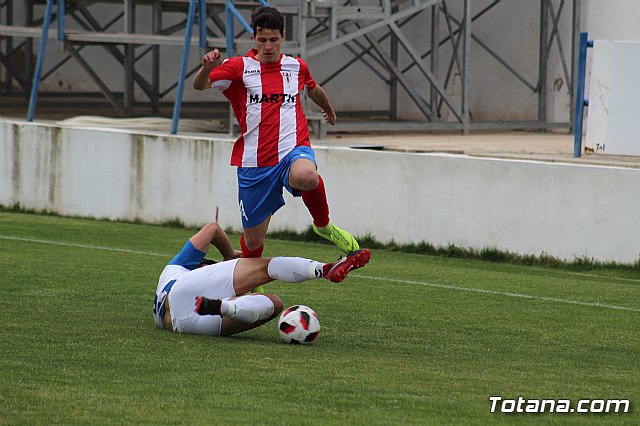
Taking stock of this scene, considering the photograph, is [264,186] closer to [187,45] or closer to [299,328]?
[299,328]

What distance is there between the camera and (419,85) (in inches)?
882

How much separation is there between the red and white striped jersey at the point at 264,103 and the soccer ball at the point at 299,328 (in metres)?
1.30

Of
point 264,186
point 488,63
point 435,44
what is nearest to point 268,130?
point 264,186

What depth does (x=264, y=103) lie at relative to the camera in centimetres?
875

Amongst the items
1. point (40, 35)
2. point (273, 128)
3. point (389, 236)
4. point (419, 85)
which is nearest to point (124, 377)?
point (273, 128)

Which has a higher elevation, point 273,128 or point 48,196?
point 273,128

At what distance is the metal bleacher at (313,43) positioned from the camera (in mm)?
18200

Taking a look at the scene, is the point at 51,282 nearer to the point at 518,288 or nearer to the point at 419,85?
the point at 518,288

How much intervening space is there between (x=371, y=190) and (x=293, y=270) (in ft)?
24.3

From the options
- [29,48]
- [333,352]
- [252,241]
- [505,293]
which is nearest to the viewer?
[333,352]

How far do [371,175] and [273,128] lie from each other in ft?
21.6

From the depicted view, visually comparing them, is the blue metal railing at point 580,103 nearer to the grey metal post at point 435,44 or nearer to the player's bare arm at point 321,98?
the grey metal post at point 435,44

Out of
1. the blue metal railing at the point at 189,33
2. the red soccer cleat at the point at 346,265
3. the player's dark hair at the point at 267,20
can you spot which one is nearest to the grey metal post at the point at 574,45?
the blue metal railing at the point at 189,33

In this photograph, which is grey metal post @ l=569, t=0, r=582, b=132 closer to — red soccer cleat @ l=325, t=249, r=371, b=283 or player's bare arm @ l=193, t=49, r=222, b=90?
player's bare arm @ l=193, t=49, r=222, b=90
